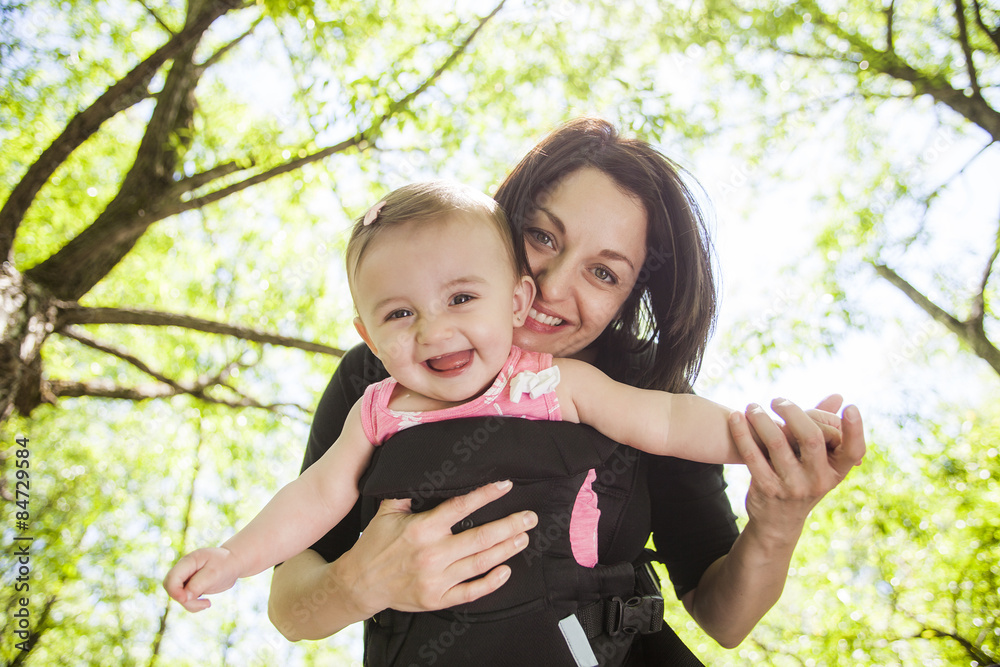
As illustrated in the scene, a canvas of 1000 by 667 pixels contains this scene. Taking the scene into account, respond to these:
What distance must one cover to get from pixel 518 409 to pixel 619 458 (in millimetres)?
366

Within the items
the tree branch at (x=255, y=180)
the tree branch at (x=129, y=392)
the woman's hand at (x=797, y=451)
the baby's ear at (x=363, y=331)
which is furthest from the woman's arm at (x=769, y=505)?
the tree branch at (x=129, y=392)

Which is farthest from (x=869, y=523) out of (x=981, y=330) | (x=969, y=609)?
(x=981, y=330)

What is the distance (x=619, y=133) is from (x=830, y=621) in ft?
10.8

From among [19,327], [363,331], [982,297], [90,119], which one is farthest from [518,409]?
[982,297]

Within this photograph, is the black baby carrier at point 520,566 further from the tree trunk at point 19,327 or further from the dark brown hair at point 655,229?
the tree trunk at point 19,327

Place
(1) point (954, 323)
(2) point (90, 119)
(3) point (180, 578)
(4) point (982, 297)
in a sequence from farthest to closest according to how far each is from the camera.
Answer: (1) point (954, 323)
(4) point (982, 297)
(2) point (90, 119)
(3) point (180, 578)

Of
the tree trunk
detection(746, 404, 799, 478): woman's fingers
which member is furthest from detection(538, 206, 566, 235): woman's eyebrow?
the tree trunk

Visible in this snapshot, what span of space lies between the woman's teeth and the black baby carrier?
39 centimetres

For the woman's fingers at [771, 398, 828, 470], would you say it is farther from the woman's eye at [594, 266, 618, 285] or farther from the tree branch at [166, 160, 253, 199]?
the tree branch at [166, 160, 253, 199]

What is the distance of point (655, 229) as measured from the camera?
1641 millimetres

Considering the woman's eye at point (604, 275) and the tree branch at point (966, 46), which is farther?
the tree branch at point (966, 46)

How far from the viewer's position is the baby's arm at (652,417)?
125cm

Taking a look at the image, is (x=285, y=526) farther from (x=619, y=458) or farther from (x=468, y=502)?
(x=619, y=458)

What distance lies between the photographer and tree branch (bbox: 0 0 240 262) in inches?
95.3
